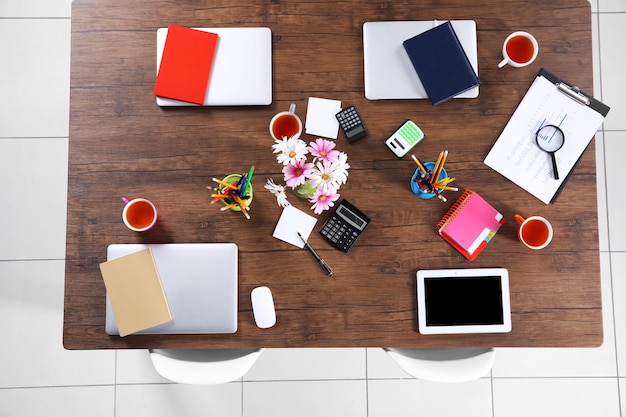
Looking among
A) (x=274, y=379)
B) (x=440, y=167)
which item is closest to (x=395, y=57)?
(x=440, y=167)

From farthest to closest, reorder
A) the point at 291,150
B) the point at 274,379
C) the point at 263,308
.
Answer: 1. the point at 274,379
2. the point at 263,308
3. the point at 291,150

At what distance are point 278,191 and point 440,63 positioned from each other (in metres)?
0.63

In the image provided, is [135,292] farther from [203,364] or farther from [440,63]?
[440,63]

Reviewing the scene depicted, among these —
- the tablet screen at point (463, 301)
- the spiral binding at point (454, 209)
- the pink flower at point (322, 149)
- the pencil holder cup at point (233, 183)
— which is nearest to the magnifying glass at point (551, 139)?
the spiral binding at point (454, 209)

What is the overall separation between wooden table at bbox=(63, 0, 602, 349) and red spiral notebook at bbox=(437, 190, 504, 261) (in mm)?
32

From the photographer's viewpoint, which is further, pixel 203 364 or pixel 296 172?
pixel 203 364

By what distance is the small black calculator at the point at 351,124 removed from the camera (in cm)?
149

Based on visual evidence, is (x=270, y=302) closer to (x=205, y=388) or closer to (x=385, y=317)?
(x=385, y=317)

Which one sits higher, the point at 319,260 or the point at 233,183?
the point at 233,183


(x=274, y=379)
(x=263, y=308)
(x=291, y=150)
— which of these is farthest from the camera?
(x=274, y=379)

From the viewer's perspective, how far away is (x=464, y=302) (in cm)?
143

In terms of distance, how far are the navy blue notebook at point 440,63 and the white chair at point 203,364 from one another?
100cm

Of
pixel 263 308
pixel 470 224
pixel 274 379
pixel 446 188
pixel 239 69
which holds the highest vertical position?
pixel 239 69

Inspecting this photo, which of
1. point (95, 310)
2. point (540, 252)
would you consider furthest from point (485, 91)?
point (95, 310)
